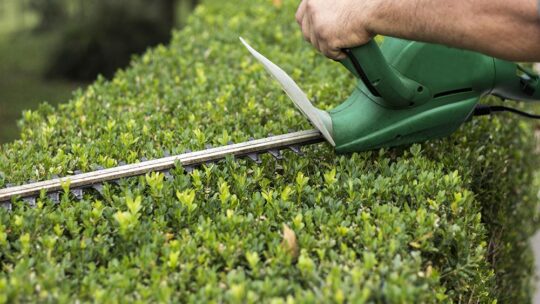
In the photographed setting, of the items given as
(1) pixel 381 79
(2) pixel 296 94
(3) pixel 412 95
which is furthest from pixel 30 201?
(3) pixel 412 95

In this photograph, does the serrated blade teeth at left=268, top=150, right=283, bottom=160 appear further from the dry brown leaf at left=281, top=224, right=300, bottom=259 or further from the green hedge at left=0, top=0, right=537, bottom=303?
the dry brown leaf at left=281, top=224, right=300, bottom=259

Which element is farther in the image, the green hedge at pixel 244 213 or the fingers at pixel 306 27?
the fingers at pixel 306 27

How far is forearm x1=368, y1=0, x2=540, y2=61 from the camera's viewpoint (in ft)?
7.34

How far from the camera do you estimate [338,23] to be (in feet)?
8.54

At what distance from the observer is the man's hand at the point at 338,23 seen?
2549mm

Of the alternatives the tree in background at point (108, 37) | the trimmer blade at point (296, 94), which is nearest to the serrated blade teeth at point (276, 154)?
the trimmer blade at point (296, 94)

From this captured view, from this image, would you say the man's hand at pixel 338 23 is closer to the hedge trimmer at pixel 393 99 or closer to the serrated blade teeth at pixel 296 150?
the hedge trimmer at pixel 393 99

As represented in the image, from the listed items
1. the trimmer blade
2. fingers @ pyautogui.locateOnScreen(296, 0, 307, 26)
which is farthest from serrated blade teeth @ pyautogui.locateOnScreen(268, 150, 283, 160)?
fingers @ pyautogui.locateOnScreen(296, 0, 307, 26)

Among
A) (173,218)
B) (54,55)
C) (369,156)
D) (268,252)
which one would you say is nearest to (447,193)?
(369,156)

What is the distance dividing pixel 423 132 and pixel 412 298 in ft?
4.01

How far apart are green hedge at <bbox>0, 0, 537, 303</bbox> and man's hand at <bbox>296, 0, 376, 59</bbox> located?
1.40 feet

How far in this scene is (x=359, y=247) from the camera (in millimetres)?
2156

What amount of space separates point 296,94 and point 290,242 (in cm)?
76

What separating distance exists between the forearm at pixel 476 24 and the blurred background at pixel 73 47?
21.2ft
